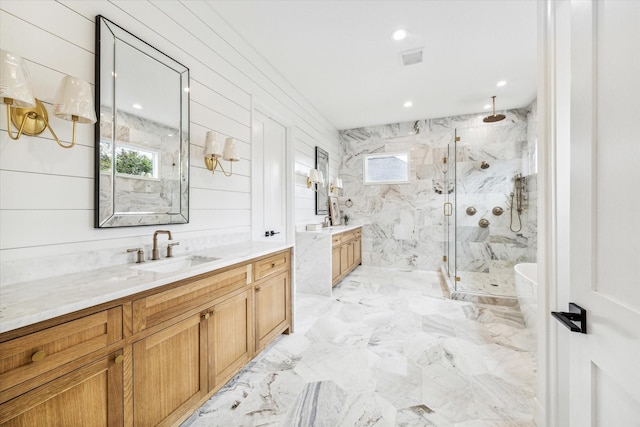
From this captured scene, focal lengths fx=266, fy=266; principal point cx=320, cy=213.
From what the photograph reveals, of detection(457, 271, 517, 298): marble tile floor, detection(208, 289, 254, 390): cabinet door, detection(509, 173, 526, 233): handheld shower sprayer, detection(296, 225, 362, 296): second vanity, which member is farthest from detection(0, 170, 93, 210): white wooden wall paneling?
detection(509, 173, 526, 233): handheld shower sprayer

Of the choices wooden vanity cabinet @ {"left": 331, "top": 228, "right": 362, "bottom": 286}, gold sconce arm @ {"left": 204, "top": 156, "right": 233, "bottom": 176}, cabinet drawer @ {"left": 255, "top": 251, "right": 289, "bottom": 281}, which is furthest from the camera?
wooden vanity cabinet @ {"left": 331, "top": 228, "right": 362, "bottom": 286}

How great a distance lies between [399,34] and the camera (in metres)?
2.63

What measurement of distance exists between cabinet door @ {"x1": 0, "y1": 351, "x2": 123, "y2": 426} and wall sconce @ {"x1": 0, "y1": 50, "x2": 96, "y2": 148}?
3.38 feet

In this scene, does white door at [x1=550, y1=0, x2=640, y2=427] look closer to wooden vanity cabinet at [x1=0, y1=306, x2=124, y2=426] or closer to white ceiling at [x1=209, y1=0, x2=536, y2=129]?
wooden vanity cabinet at [x1=0, y1=306, x2=124, y2=426]

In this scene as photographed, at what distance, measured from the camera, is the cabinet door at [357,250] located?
511 centimetres

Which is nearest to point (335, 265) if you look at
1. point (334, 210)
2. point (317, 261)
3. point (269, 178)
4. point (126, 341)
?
point (317, 261)

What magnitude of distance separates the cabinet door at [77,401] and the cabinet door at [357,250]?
4.25 meters

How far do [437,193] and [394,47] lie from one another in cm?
304

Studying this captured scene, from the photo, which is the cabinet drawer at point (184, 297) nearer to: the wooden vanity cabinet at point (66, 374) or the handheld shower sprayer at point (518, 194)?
the wooden vanity cabinet at point (66, 374)

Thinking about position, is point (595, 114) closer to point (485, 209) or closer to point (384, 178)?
point (485, 209)

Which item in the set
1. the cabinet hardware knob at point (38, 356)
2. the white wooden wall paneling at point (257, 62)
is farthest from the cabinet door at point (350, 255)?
the cabinet hardware knob at point (38, 356)

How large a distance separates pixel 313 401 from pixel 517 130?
205 inches

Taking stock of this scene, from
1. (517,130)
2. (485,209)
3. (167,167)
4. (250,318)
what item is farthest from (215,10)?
(517,130)

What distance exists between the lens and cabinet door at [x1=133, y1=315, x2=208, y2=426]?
123 centimetres
